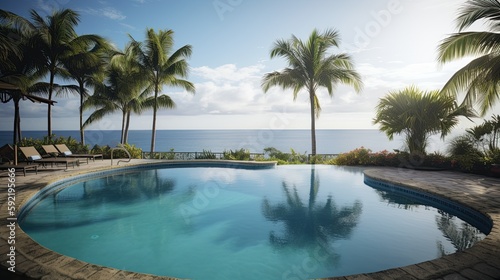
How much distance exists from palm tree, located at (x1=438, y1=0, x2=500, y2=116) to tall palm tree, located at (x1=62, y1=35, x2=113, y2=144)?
2094cm

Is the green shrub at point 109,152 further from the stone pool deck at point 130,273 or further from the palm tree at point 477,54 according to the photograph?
the palm tree at point 477,54

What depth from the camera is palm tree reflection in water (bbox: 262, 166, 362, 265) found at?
17.2ft

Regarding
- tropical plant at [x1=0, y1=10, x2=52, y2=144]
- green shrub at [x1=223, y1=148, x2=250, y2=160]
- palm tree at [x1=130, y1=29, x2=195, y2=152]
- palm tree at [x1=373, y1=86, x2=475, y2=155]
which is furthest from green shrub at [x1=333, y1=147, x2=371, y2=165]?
tropical plant at [x1=0, y1=10, x2=52, y2=144]

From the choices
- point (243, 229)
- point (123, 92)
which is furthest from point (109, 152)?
point (243, 229)

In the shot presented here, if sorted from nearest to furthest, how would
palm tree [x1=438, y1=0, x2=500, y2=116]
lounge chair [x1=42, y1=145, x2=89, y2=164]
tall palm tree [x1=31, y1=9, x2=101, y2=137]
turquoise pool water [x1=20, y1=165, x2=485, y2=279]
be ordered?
1. turquoise pool water [x1=20, y1=165, x2=485, y2=279]
2. palm tree [x1=438, y1=0, x2=500, y2=116]
3. lounge chair [x1=42, y1=145, x2=89, y2=164]
4. tall palm tree [x1=31, y1=9, x2=101, y2=137]

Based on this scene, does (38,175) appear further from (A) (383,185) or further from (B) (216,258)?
(A) (383,185)

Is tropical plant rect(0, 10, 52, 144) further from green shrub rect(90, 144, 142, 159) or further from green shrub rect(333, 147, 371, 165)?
green shrub rect(333, 147, 371, 165)

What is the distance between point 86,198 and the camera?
862 cm

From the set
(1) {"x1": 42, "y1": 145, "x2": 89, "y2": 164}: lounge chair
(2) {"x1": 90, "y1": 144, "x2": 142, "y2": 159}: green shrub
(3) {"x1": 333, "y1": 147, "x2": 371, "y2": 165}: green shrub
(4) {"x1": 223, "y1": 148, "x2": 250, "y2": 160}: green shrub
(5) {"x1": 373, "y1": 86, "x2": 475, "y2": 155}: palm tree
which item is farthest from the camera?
(4) {"x1": 223, "y1": 148, "x2": 250, "y2": 160}: green shrub

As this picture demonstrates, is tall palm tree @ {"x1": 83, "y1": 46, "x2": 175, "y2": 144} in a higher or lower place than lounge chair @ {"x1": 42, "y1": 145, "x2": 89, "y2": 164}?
higher

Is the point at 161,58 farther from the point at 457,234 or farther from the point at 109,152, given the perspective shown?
the point at 457,234

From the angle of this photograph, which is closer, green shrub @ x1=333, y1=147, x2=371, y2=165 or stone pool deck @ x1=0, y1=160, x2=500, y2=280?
stone pool deck @ x1=0, y1=160, x2=500, y2=280

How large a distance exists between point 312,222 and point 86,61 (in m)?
18.9

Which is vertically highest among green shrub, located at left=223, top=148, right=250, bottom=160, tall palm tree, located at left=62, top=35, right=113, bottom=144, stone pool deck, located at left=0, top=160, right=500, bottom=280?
tall palm tree, located at left=62, top=35, right=113, bottom=144
